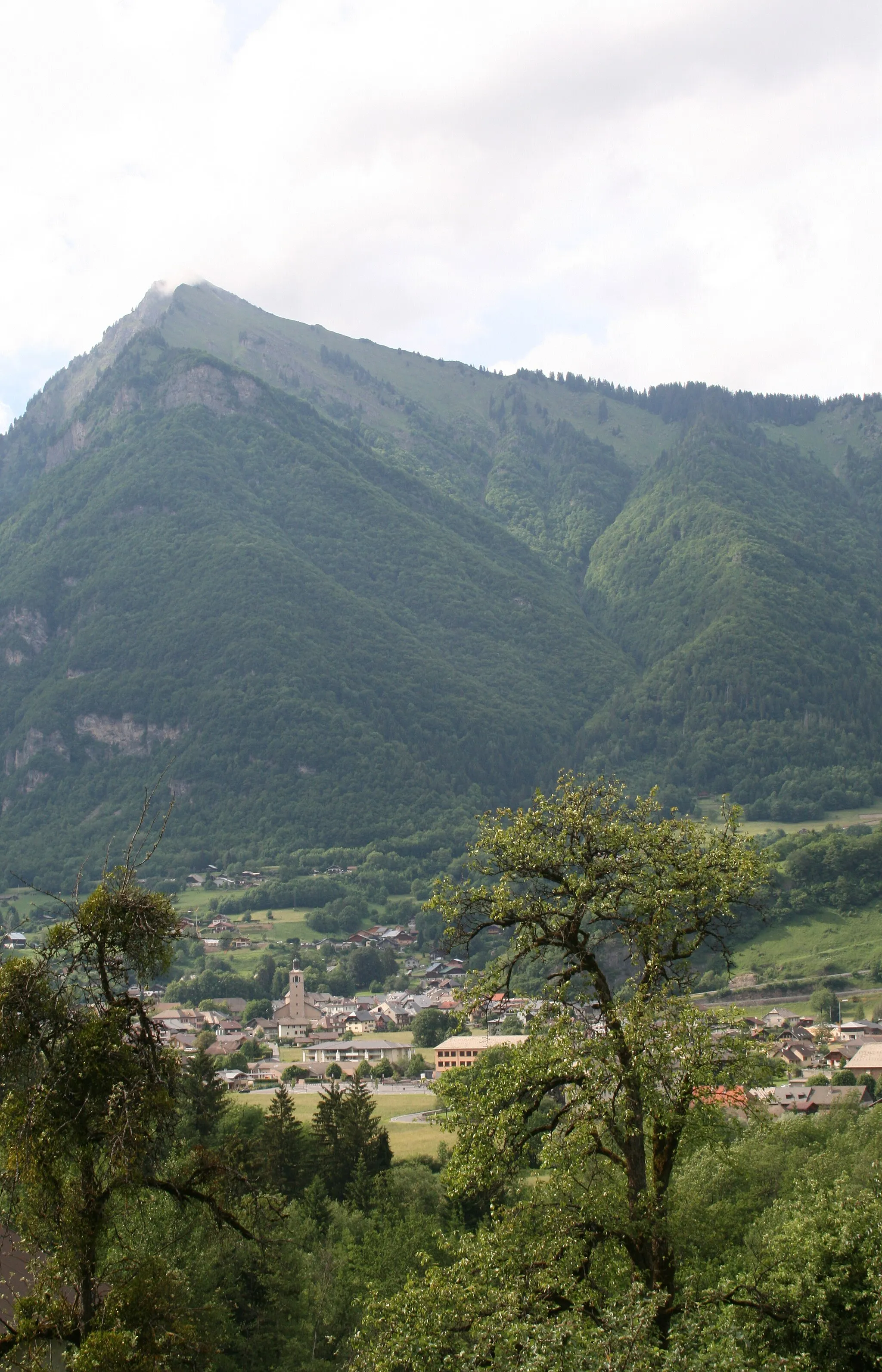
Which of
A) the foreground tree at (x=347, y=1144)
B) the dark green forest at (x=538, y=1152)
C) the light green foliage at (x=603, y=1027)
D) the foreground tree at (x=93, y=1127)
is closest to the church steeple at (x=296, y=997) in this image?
the foreground tree at (x=347, y=1144)

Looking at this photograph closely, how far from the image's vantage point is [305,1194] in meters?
48.3

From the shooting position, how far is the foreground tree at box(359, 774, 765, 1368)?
18.1 metres

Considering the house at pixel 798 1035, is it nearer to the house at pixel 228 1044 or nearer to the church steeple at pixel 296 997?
the house at pixel 228 1044

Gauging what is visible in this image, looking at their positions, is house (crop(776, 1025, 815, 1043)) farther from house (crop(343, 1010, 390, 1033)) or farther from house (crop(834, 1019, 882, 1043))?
house (crop(343, 1010, 390, 1033))

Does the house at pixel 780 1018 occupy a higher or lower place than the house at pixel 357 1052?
higher

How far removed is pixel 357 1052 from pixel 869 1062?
4939 cm

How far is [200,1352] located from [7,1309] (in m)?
13.1

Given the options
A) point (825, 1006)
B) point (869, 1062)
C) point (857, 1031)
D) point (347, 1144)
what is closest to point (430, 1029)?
point (825, 1006)

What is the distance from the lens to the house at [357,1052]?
11875 cm

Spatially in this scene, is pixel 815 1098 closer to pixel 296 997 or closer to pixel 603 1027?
pixel 603 1027

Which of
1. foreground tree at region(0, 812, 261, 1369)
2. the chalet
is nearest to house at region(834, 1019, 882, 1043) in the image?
the chalet

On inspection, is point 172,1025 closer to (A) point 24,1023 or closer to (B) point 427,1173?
(B) point 427,1173

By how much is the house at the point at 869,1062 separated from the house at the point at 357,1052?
39.7 m

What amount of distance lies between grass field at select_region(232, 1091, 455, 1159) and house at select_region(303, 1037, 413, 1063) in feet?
68.2
